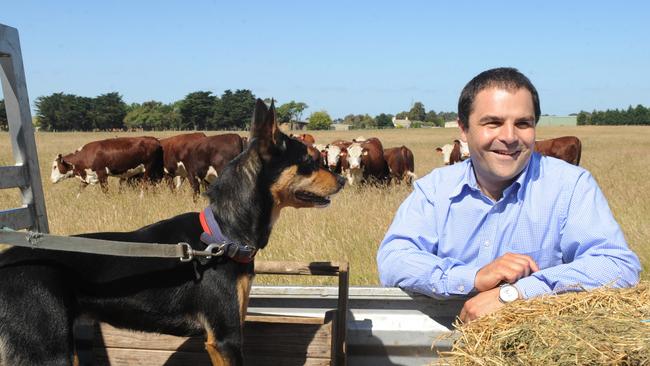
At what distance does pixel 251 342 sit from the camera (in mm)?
3498

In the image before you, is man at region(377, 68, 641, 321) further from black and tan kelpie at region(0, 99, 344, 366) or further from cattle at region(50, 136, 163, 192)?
cattle at region(50, 136, 163, 192)

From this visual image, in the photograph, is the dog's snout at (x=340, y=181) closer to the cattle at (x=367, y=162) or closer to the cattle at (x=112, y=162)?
the cattle at (x=367, y=162)

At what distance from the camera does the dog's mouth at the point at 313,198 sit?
143 inches

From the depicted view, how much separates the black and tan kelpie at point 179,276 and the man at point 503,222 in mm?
685

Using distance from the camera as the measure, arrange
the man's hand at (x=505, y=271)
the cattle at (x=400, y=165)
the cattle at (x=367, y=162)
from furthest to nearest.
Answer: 1. the cattle at (x=400, y=165)
2. the cattle at (x=367, y=162)
3. the man's hand at (x=505, y=271)

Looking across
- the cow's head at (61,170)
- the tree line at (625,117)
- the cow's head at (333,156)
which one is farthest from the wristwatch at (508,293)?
the tree line at (625,117)

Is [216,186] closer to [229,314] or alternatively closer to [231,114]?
[229,314]

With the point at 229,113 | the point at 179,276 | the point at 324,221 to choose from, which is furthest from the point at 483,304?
the point at 229,113

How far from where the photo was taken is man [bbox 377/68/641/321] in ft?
9.66

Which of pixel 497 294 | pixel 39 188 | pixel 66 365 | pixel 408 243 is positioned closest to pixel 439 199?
pixel 408 243

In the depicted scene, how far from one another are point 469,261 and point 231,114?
3236 inches

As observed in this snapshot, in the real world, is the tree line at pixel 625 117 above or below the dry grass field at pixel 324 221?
below

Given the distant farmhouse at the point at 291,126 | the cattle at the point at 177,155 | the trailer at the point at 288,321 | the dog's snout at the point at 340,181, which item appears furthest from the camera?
the cattle at the point at 177,155

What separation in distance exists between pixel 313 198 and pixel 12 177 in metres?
1.74
